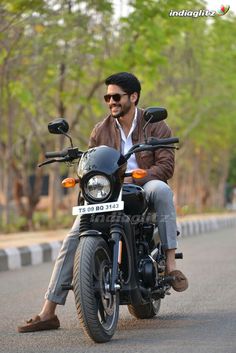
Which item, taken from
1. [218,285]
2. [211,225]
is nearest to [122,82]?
[218,285]

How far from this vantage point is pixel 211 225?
2956cm

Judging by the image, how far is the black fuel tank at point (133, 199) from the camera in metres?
6.14

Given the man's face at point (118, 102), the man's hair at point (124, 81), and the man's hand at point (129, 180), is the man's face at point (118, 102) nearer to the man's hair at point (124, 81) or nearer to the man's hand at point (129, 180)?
the man's hair at point (124, 81)

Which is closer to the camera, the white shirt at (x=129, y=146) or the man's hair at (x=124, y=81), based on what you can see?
the man's hair at (x=124, y=81)

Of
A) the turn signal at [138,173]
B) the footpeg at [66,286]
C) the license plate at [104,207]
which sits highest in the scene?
the turn signal at [138,173]

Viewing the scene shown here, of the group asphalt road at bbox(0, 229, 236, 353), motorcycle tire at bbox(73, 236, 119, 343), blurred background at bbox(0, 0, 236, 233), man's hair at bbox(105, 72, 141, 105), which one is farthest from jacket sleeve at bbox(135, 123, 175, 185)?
blurred background at bbox(0, 0, 236, 233)

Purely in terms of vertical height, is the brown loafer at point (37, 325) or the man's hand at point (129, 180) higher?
the man's hand at point (129, 180)

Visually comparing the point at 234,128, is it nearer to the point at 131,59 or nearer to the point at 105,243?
the point at 131,59

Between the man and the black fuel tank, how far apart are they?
26cm

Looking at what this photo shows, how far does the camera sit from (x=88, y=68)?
2497 cm

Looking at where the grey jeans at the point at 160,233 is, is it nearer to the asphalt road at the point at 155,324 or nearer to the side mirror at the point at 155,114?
the asphalt road at the point at 155,324

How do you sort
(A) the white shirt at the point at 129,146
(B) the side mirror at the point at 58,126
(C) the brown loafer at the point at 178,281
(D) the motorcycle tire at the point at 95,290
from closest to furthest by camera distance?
1. (D) the motorcycle tire at the point at 95,290
2. (B) the side mirror at the point at 58,126
3. (A) the white shirt at the point at 129,146
4. (C) the brown loafer at the point at 178,281

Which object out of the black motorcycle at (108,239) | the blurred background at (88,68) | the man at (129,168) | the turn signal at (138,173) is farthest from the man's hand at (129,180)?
the blurred background at (88,68)

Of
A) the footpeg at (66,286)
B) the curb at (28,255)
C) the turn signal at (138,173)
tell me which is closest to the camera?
the turn signal at (138,173)
